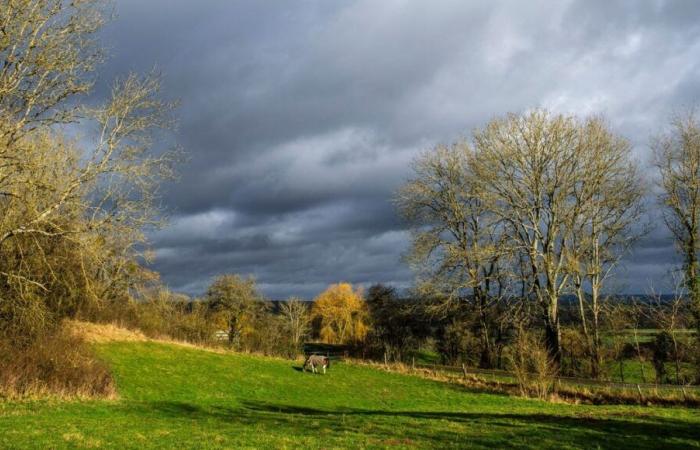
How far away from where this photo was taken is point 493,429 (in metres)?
16.5

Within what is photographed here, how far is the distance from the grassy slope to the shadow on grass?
0.04 meters

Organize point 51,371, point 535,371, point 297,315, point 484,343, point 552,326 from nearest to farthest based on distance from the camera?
point 51,371 → point 535,371 → point 552,326 → point 484,343 → point 297,315

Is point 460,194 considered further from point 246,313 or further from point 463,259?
point 246,313

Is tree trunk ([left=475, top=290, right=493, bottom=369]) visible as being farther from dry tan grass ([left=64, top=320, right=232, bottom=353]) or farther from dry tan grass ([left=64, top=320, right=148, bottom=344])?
dry tan grass ([left=64, top=320, right=148, bottom=344])

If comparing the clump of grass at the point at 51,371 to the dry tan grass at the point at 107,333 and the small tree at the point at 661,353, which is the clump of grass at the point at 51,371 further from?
the small tree at the point at 661,353

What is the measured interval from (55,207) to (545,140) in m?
31.5

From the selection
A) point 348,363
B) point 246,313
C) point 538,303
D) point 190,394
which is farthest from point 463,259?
point 246,313

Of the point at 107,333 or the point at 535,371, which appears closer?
the point at 535,371

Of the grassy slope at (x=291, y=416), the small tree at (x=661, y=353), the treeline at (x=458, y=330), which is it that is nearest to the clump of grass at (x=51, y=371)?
the grassy slope at (x=291, y=416)

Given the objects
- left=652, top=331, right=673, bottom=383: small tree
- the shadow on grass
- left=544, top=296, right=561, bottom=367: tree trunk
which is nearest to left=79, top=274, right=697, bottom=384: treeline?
left=652, top=331, right=673, bottom=383: small tree

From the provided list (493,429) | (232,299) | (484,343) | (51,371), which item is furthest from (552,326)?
(232,299)

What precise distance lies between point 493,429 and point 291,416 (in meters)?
8.07

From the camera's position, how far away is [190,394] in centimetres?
2677

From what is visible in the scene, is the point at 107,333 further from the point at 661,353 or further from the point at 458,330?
the point at 661,353
